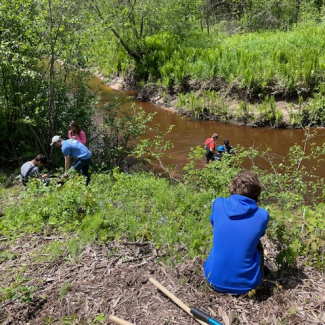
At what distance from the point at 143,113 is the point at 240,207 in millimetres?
6622

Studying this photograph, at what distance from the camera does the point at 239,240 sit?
313 centimetres

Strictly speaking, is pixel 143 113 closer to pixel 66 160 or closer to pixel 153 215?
pixel 66 160

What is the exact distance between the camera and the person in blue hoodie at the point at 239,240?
3135mm

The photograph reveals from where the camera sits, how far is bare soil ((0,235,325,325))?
3.18 metres

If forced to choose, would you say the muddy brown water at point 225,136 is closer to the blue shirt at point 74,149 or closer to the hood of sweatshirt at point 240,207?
the blue shirt at point 74,149

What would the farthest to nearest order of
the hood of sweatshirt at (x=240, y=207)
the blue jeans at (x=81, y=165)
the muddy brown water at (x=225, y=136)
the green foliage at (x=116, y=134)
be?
the muddy brown water at (x=225, y=136), the green foliage at (x=116, y=134), the blue jeans at (x=81, y=165), the hood of sweatshirt at (x=240, y=207)

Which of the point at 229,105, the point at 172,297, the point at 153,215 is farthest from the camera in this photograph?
the point at 229,105

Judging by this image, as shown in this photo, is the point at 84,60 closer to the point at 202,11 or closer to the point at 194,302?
the point at 194,302

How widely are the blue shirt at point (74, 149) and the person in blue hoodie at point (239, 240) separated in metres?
4.38

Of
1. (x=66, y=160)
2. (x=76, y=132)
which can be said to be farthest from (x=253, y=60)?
(x=66, y=160)

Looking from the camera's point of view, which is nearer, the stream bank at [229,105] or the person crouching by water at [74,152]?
the person crouching by water at [74,152]

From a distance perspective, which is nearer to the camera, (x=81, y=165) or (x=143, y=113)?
(x=81, y=165)

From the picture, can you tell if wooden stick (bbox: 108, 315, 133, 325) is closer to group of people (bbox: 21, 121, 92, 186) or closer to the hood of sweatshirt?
the hood of sweatshirt

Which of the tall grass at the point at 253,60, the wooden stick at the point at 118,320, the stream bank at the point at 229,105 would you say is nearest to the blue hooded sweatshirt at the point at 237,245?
the wooden stick at the point at 118,320
